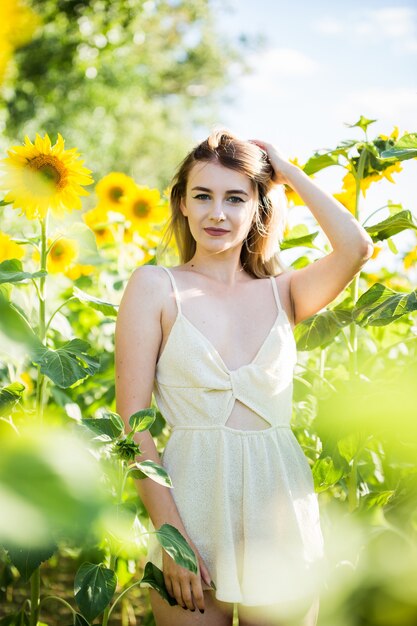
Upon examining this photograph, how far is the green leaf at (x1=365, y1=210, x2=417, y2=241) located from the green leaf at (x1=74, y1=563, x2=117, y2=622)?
2.57 feet

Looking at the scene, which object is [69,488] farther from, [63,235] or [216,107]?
[216,107]

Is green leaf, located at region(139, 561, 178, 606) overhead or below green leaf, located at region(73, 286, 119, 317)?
below

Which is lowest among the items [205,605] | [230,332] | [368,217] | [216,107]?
[205,605]

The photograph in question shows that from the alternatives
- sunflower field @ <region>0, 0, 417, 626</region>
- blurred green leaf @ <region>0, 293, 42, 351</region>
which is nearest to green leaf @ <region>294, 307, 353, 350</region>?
sunflower field @ <region>0, 0, 417, 626</region>

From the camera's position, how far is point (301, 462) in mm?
1446

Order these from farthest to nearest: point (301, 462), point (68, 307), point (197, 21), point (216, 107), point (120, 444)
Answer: point (216, 107), point (197, 21), point (68, 307), point (301, 462), point (120, 444)

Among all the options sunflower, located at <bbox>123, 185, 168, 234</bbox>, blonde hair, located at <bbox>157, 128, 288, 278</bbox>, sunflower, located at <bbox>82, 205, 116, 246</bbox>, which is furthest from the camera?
sunflower, located at <bbox>82, 205, 116, 246</bbox>

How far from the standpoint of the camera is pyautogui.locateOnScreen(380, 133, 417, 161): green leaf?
1182 mm

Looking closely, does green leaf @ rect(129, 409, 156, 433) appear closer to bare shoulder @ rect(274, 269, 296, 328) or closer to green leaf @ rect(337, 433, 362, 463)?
green leaf @ rect(337, 433, 362, 463)

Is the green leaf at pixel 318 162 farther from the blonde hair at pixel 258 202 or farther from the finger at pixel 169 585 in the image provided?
the finger at pixel 169 585

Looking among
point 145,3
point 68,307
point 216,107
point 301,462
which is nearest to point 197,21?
point 216,107

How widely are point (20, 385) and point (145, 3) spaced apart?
22.7 feet

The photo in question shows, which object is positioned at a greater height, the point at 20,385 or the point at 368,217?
the point at 368,217

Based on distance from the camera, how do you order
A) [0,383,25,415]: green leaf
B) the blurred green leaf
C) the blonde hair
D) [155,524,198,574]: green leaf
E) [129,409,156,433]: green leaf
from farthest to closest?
the blonde hair → [0,383,25,415]: green leaf → [129,409,156,433]: green leaf → [155,524,198,574]: green leaf → the blurred green leaf
